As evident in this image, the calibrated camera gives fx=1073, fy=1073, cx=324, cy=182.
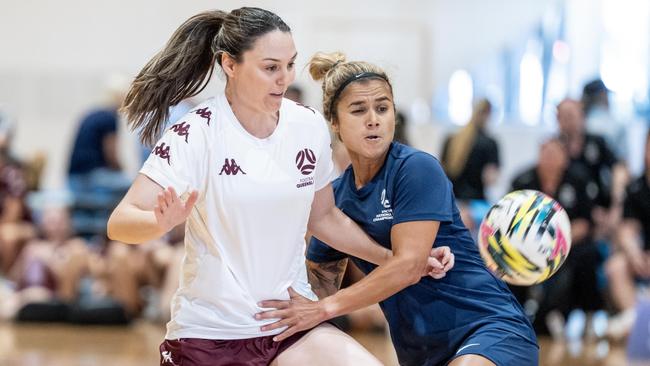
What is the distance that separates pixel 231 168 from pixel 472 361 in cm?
102

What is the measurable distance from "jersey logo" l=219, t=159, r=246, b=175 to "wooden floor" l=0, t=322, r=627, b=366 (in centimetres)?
332

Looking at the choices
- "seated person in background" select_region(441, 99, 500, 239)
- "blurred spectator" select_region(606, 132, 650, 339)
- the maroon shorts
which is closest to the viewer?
the maroon shorts

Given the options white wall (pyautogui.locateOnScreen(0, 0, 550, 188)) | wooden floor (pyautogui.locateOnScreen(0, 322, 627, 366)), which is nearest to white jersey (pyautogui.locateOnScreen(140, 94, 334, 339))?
wooden floor (pyautogui.locateOnScreen(0, 322, 627, 366))

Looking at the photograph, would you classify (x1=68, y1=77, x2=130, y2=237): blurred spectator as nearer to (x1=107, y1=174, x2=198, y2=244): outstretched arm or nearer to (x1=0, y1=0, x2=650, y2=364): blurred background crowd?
(x1=0, y1=0, x2=650, y2=364): blurred background crowd

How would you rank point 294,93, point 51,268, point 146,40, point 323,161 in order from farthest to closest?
point 146,40 < point 51,268 < point 294,93 < point 323,161

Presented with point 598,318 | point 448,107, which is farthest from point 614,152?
point 448,107

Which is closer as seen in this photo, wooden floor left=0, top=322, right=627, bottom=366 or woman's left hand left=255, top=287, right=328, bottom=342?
woman's left hand left=255, top=287, right=328, bottom=342

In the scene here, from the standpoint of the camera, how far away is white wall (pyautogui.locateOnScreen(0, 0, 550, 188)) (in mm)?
12109

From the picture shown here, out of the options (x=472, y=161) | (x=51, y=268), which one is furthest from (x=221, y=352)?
(x=51, y=268)

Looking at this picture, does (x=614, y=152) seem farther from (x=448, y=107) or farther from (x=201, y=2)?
(x=201, y=2)

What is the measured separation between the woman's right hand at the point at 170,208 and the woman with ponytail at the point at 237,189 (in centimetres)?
14

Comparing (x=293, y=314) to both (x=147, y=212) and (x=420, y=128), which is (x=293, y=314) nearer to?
(x=147, y=212)

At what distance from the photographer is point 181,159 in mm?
3383

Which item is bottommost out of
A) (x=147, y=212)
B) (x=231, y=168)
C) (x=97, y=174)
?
(x=97, y=174)
